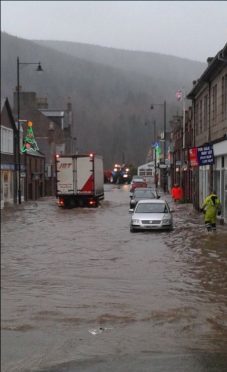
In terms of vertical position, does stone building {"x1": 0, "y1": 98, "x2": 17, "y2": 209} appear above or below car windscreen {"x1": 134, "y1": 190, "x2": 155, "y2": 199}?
above

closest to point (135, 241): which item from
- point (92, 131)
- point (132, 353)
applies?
point (92, 131)

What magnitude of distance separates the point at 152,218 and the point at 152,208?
3.73 feet

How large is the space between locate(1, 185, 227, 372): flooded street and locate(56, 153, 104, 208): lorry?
698 inches

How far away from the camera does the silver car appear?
76.2 feet

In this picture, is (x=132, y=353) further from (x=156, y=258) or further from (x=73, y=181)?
(x=73, y=181)

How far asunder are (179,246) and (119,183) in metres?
61.3

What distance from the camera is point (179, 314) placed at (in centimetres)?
955

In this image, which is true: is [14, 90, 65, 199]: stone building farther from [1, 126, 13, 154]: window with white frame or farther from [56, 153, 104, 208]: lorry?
[56, 153, 104, 208]: lorry

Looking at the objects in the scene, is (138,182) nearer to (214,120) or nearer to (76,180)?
(76,180)

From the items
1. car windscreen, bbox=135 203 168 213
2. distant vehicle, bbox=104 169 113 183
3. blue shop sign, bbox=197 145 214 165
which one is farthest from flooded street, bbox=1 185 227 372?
distant vehicle, bbox=104 169 113 183

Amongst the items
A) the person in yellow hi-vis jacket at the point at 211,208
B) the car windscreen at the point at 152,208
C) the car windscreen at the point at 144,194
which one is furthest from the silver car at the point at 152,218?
the car windscreen at the point at 144,194

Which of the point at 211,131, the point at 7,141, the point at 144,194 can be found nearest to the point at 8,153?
the point at 7,141

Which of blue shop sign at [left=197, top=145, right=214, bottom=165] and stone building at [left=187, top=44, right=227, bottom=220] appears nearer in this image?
blue shop sign at [left=197, top=145, right=214, bottom=165]

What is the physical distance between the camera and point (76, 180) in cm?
3778
